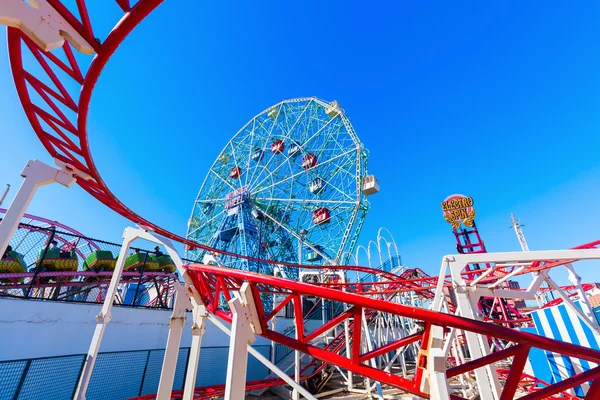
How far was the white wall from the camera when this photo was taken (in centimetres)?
593

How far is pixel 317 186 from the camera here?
74.1ft

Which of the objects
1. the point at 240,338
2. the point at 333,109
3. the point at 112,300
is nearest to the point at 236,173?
the point at 333,109

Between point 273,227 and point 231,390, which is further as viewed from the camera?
point 273,227

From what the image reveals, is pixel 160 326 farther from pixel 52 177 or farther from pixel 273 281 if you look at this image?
pixel 273 281

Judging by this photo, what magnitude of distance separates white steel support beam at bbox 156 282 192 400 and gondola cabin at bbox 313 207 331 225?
704 inches

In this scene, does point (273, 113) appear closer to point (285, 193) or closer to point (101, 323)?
point (285, 193)

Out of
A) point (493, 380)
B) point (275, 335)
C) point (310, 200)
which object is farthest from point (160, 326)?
point (310, 200)

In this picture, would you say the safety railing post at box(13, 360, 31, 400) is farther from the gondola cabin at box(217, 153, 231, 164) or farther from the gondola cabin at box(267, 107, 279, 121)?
the gondola cabin at box(217, 153, 231, 164)

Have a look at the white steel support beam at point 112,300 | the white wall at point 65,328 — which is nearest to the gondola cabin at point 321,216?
the white wall at point 65,328

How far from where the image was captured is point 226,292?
3527 mm

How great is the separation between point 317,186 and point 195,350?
1920 centimetres

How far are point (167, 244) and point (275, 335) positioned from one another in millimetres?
2724

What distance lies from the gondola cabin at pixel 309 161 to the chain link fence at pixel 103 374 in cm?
1669

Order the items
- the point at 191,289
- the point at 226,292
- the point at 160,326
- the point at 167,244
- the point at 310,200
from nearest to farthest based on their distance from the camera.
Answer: the point at 226,292 → the point at 191,289 → the point at 167,244 → the point at 160,326 → the point at 310,200
